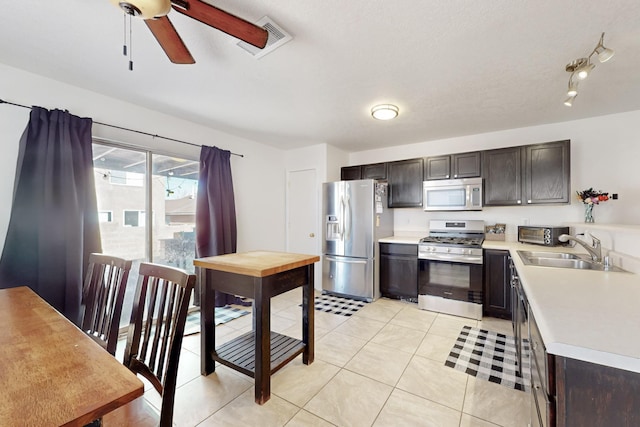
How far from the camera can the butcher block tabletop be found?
1781 mm

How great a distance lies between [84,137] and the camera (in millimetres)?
2434

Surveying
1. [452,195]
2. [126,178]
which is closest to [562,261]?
[452,195]

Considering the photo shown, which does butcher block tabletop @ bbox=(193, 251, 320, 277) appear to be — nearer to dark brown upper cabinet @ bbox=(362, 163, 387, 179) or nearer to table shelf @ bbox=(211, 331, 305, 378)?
table shelf @ bbox=(211, 331, 305, 378)

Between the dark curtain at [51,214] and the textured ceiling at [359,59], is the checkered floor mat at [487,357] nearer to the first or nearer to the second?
the textured ceiling at [359,59]

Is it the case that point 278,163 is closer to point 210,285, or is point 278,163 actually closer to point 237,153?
point 237,153

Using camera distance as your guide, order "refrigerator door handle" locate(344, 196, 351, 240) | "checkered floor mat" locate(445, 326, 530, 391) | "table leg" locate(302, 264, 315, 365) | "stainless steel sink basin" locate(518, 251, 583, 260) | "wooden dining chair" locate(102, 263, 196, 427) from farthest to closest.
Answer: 1. "refrigerator door handle" locate(344, 196, 351, 240)
2. "stainless steel sink basin" locate(518, 251, 583, 260)
3. "table leg" locate(302, 264, 315, 365)
4. "checkered floor mat" locate(445, 326, 530, 391)
5. "wooden dining chair" locate(102, 263, 196, 427)

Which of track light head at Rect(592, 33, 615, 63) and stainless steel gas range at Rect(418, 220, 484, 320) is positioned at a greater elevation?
track light head at Rect(592, 33, 615, 63)

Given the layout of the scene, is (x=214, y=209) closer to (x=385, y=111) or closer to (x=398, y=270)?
(x=385, y=111)

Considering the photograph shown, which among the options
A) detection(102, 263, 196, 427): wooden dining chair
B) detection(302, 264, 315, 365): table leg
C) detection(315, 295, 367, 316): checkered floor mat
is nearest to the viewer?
detection(102, 263, 196, 427): wooden dining chair

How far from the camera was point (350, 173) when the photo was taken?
15.4 feet

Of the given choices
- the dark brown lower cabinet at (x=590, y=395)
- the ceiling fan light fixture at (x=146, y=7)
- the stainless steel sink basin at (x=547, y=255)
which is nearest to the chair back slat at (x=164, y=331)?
the ceiling fan light fixture at (x=146, y=7)

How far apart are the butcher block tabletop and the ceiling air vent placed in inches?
58.0

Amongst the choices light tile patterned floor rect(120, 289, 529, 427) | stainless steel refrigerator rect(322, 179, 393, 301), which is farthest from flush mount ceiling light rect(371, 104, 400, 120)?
light tile patterned floor rect(120, 289, 529, 427)

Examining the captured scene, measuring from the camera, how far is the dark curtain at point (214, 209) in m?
3.40
